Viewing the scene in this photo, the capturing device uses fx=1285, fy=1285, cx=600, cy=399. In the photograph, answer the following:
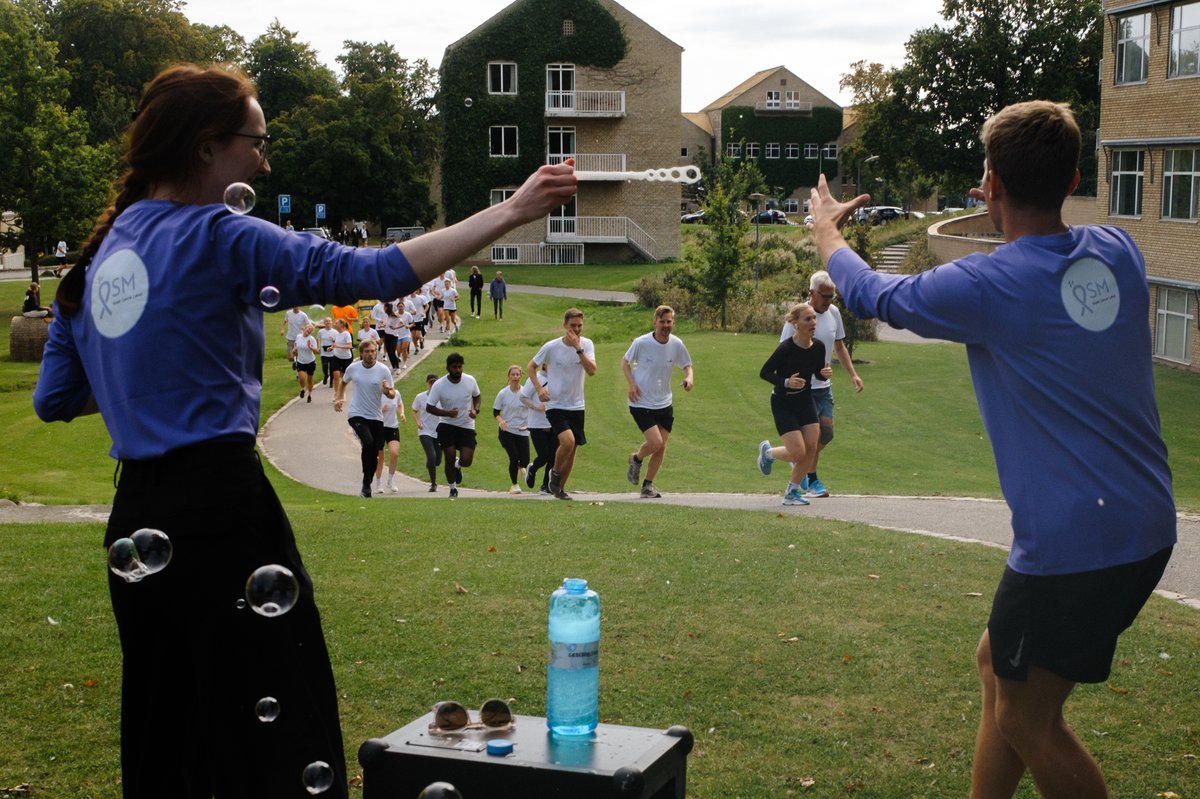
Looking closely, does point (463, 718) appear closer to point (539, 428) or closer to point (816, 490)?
point (816, 490)

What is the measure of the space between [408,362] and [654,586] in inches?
1067

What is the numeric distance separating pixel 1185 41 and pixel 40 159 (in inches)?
1448

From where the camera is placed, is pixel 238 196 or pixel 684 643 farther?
pixel 684 643

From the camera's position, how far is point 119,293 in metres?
2.99

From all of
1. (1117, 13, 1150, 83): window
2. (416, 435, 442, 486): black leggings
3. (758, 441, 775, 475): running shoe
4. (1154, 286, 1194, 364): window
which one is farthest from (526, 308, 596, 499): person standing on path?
(1117, 13, 1150, 83): window

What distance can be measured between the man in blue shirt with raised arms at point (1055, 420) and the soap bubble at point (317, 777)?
182 cm

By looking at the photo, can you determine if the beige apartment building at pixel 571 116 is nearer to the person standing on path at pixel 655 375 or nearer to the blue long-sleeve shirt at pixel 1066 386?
the person standing on path at pixel 655 375

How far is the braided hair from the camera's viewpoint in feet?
10.0

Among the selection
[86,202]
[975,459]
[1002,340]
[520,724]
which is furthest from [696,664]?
[86,202]

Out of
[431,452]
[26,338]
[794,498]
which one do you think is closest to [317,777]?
[794,498]

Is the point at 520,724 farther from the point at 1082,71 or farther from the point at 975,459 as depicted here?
the point at 1082,71

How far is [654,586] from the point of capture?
8102mm

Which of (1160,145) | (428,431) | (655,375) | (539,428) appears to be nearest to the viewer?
(655,375)

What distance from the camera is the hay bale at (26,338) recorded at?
115 ft
